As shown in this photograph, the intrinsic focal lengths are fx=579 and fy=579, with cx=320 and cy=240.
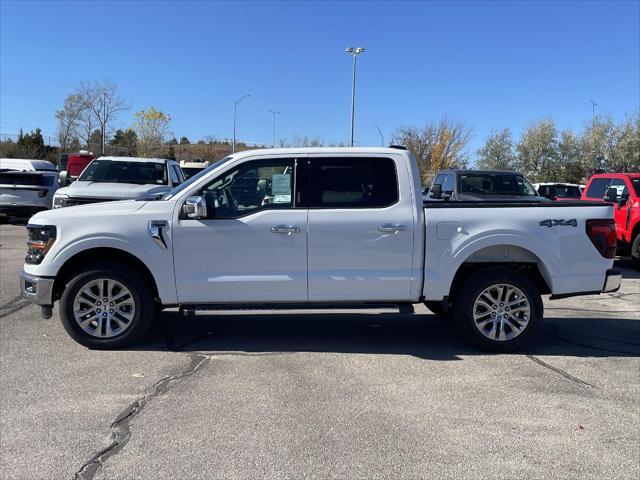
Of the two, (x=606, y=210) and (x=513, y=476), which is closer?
(x=513, y=476)

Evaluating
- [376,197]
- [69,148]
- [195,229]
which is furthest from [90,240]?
[69,148]

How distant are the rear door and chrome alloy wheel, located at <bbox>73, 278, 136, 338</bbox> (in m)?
1.85

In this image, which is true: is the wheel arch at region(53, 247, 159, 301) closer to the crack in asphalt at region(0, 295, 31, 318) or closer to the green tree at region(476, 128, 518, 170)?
the crack in asphalt at region(0, 295, 31, 318)

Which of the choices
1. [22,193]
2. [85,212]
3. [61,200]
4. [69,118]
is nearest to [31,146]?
[69,118]

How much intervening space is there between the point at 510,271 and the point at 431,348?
3.76 ft

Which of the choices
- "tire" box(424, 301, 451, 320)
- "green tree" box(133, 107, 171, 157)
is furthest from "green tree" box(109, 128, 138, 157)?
"tire" box(424, 301, 451, 320)

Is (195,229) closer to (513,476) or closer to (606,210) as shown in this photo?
(513,476)

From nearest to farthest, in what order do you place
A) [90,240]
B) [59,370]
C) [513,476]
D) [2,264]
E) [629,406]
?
[513,476] → [629,406] → [59,370] → [90,240] → [2,264]

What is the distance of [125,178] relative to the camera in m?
12.6

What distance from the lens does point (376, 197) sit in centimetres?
584

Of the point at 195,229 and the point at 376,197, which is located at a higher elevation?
the point at 376,197

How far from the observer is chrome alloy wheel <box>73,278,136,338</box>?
5723 mm

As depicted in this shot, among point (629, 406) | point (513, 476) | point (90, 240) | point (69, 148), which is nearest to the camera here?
point (513, 476)

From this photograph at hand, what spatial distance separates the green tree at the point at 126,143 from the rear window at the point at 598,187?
49.2 metres
